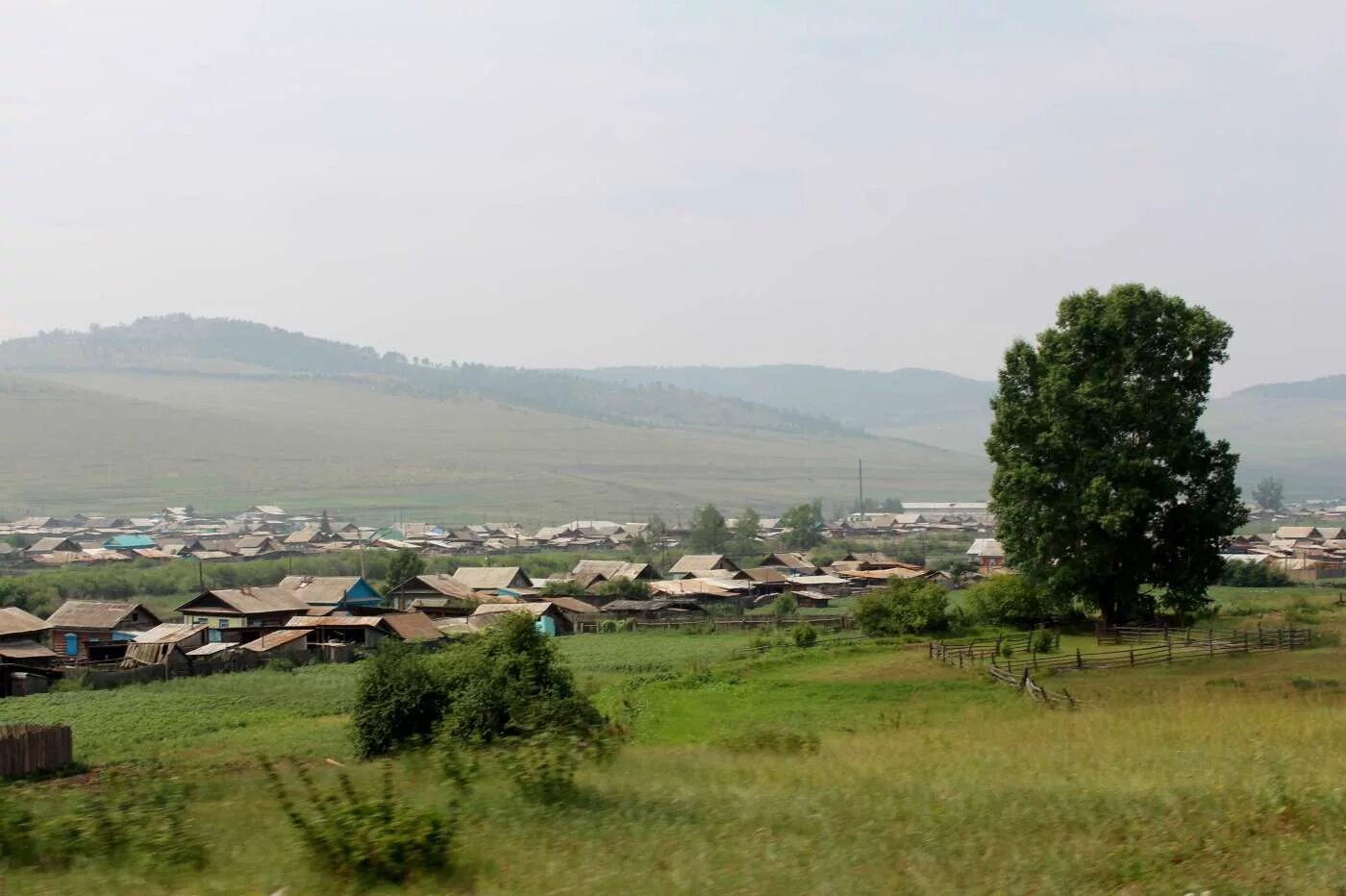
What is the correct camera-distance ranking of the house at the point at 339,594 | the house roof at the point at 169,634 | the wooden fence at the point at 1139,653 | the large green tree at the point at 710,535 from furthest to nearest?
the large green tree at the point at 710,535 → the house at the point at 339,594 → the house roof at the point at 169,634 → the wooden fence at the point at 1139,653

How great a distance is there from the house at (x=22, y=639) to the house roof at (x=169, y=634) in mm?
3659

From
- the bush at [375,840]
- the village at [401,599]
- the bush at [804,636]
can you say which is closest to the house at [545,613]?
the village at [401,599]

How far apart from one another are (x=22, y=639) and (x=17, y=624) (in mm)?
651

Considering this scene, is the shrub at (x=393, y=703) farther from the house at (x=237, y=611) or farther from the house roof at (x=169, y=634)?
the house at (x=237, y=611)

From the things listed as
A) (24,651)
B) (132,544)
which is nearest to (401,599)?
(24,651)

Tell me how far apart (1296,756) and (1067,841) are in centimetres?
482

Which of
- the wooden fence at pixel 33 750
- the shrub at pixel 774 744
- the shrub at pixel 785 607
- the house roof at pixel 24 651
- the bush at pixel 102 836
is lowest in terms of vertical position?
the shrub at pixel 785 607

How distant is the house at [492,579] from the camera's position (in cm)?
7802

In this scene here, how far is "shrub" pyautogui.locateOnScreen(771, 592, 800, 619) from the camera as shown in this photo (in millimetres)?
68750

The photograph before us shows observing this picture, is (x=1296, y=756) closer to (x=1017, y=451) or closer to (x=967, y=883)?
(x=967, y=883)

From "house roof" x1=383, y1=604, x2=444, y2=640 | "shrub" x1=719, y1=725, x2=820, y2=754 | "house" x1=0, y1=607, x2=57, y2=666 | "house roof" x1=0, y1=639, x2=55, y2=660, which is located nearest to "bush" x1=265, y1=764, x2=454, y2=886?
"shrub" x1=719, y1=725, x2=820, y2=754

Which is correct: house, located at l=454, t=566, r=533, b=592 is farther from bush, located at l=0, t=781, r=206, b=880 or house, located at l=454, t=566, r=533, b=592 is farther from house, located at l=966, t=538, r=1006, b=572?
bush, located at l=0, t=781, r=206, b=880

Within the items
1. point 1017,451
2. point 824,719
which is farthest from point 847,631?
point 824,719

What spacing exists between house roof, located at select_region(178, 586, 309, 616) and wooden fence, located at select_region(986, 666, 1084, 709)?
125ft
